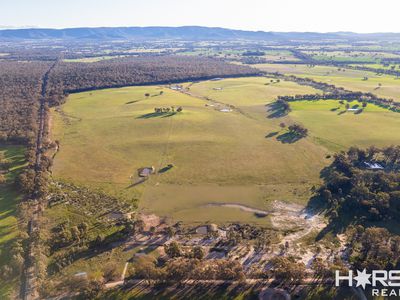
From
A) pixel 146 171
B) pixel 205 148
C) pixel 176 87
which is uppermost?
pixel 176 87

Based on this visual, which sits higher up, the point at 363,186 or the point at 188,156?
the point at 363,186

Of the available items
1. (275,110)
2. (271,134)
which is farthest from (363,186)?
(275,110)

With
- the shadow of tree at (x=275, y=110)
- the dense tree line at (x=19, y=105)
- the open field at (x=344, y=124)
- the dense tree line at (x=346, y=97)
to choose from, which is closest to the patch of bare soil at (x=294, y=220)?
the open field at (x=344, y=124)

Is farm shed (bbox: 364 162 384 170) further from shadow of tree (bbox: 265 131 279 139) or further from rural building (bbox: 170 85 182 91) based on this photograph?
rural building (bbox: 170 85 182 91)

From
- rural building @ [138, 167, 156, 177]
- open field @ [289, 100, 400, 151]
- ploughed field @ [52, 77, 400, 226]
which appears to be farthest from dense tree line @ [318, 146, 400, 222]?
rural building @ [138, 167, 156, 177]

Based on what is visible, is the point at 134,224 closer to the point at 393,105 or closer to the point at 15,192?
the point at 15,192

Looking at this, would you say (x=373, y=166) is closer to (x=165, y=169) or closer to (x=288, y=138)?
(x=288, y=138)

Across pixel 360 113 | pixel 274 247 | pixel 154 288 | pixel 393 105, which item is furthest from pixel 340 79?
pixel 154 288
